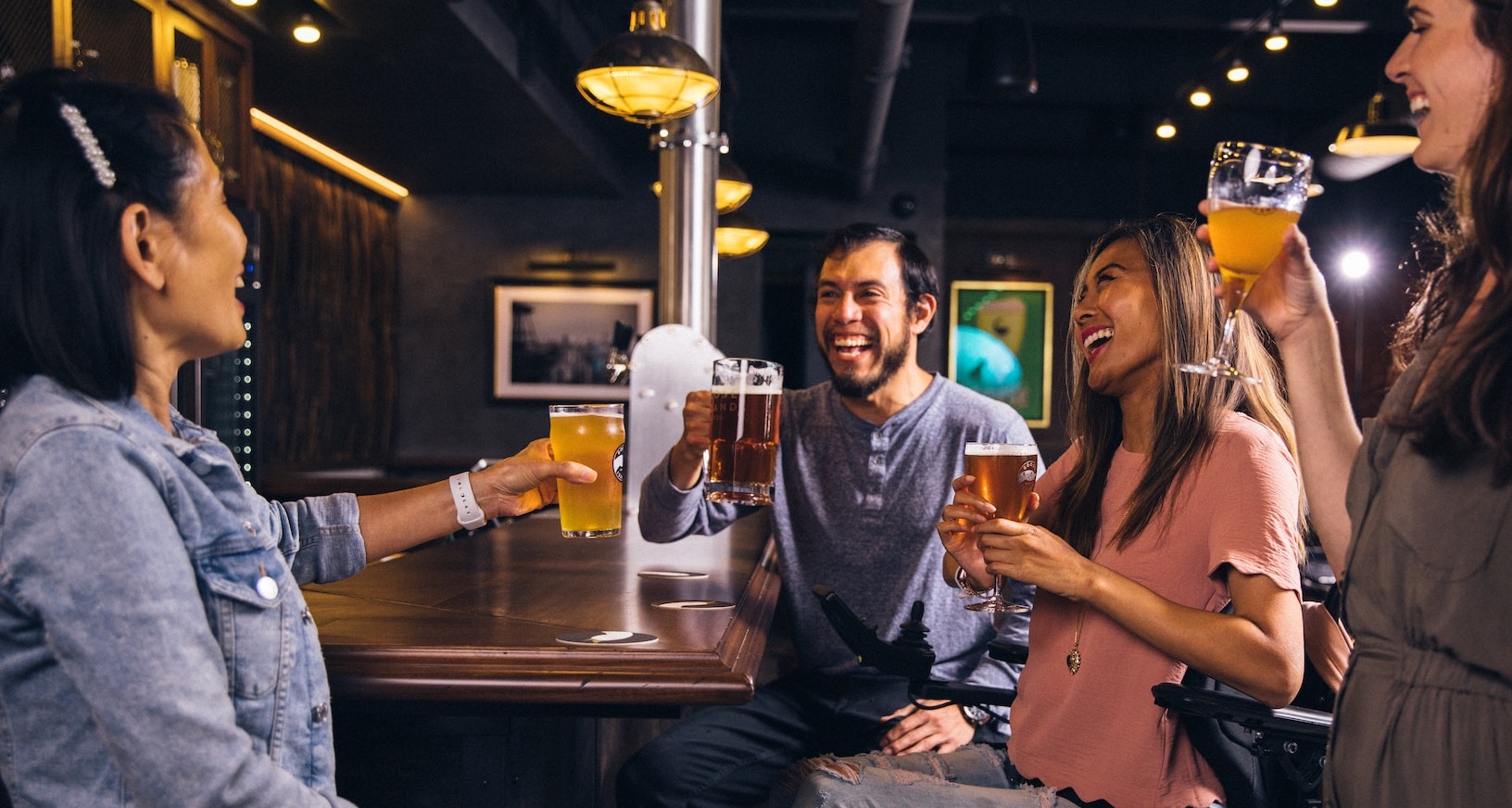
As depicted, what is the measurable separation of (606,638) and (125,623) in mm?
643

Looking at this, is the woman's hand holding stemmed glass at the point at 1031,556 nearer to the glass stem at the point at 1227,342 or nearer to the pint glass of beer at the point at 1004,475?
the pint glass of beer at the point at 1004,475

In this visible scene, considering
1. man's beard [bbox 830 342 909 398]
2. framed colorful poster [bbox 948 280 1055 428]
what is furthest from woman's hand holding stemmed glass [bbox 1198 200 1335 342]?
framed colorful poster [bbox 948 280 1055 428]

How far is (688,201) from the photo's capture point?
3.87 m

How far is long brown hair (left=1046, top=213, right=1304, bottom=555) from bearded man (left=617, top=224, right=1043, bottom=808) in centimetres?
48

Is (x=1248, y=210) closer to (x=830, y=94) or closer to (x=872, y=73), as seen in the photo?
(x=872, y=73)

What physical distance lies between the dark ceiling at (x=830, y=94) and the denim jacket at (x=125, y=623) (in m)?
3.74

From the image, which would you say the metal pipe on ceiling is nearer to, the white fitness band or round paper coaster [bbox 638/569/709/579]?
round paper coaster [bbox 638/569/709/579]

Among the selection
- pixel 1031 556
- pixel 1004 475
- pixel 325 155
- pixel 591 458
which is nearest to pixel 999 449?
pixel 1004 475

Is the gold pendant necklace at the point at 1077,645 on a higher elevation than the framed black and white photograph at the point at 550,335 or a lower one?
lower

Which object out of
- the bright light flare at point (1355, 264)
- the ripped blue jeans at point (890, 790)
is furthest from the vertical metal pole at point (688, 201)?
the bright light flare at point (1355, 264)

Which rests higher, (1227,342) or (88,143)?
(88,143)

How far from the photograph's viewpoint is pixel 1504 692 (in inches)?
36.4

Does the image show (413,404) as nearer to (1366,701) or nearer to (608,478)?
(608,478)

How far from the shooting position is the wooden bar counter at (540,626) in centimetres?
136
